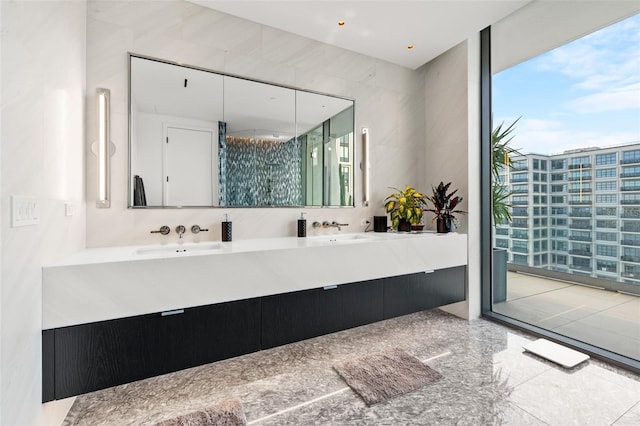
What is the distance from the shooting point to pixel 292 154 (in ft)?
8.69

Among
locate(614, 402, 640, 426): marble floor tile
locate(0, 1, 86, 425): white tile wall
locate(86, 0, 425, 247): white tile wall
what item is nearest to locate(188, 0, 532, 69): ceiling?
locate(86, 0, 425, 247): white tile wall

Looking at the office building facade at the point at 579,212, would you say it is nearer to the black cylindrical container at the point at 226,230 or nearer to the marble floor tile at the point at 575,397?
the marble floor tile at the point at 575,397

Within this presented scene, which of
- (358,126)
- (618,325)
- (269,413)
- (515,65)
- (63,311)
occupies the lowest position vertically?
(269,413)

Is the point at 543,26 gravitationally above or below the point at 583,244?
above

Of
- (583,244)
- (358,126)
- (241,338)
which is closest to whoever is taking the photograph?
(241,338)

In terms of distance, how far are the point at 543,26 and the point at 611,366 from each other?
2.71 metres

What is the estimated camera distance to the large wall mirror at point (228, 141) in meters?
2.14

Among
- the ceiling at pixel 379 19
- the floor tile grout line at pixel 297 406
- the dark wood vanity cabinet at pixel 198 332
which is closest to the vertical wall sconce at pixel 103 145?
the dark wood vanity cabinet at pixel 198 332

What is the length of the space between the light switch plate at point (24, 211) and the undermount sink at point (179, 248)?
2.34 ft

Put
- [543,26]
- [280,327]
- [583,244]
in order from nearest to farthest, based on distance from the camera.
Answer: [280,327] < [583,244] < [543,26]

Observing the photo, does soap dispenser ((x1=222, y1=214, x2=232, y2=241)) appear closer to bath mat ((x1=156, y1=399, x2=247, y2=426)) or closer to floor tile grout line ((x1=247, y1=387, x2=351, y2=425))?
bath mat ((x1=156, y1=399, x2=247, y2=426))

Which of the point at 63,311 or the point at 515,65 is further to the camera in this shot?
the point at 515,65

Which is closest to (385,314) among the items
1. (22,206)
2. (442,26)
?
(22,206)

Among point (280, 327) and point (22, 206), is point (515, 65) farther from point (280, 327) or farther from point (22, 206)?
point (22, 206)
